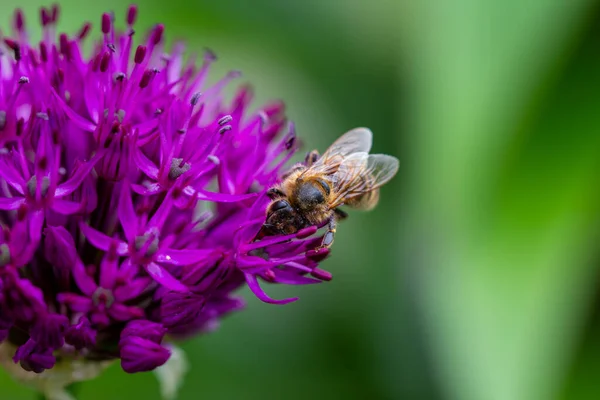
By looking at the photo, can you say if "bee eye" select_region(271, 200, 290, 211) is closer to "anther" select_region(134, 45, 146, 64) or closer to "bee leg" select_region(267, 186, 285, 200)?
"bee leg" select_region(267, 186, 285, 200)

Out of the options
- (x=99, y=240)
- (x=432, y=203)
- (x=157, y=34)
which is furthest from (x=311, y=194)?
(x=432, y=203)

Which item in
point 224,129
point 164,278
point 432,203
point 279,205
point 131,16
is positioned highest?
point 131,16

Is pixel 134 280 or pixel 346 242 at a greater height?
pixel 134 280

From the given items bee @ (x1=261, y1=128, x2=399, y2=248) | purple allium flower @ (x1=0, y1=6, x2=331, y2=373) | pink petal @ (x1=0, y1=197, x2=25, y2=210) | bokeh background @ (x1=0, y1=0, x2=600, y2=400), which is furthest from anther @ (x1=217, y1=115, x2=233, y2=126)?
bokeh background @ (x1=0, y1=0, x2=600, y2=400)

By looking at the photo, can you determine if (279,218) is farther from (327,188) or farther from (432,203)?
(432,203)

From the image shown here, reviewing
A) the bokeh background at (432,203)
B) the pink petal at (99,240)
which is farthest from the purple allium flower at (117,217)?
the bokeh background at (432,203)

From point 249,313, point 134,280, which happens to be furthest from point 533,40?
point 134,280

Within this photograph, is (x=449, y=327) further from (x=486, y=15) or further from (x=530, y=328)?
(x=486, y=15)
